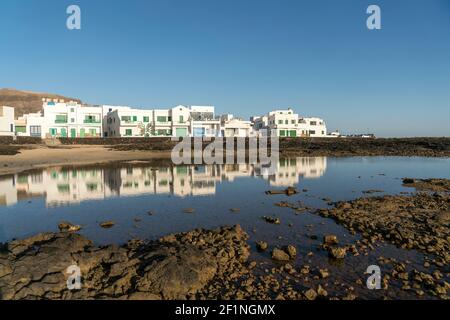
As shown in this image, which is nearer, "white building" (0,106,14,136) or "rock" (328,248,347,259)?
"rock" (328,248,347,259)

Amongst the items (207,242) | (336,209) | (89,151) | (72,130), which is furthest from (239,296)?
(72,130)

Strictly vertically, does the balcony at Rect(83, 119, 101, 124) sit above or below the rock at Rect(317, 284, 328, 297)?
above

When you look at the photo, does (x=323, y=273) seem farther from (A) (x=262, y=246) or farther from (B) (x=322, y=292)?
(A) (x=262, y=246)

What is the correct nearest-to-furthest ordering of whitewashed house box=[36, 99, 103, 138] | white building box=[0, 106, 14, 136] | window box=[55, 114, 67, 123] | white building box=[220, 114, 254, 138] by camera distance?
1. white building box=[0, 106, 14, 136]
2. whitewashed house box=[36, 99, 103, 138]
3. window box=[55, 114, 67, 123]
4. white building box=[220, 114, 254, 138]

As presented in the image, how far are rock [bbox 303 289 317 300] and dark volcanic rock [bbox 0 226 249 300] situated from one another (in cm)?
257

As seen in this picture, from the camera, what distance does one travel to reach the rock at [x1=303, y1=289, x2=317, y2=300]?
8.14 m

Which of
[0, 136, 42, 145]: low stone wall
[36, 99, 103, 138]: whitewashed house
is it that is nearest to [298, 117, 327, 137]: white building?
[36, 99, 103, 138]: whitewashed house

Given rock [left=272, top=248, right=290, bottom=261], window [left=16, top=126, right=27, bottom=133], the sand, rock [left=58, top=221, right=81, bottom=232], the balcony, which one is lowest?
rock [left=272, top=248, right=290, bottom=261]

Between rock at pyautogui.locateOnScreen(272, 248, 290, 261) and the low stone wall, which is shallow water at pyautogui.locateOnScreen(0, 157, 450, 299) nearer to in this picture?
rock at pyautogui.locateOnScreen(272, 248, 290, 261)

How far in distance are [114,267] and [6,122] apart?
79088mm

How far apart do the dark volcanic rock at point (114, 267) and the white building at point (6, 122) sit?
242 ft

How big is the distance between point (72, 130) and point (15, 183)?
166 feet

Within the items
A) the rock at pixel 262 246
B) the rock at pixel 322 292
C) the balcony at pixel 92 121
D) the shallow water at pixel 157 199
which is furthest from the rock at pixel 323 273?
the balcony at pixel 92 121

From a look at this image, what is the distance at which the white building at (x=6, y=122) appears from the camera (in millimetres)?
70438
